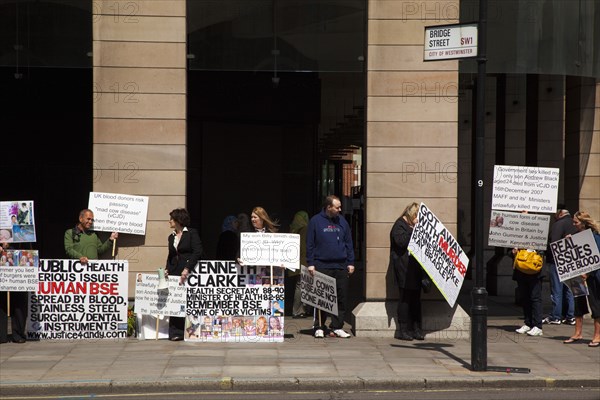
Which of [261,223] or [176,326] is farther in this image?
[261,223]

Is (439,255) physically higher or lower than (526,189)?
lower

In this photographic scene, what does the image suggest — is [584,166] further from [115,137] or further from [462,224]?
[462,224]

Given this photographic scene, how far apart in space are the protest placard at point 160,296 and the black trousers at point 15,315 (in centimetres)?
155

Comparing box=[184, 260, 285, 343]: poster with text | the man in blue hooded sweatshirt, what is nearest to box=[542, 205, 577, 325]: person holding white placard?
the man in blue hooded sweatshirt

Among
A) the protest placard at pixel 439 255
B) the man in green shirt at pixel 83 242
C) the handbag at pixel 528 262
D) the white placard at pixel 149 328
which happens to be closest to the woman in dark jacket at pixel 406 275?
the protest placard at pixel 439 255

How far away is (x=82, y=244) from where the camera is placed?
1313cm

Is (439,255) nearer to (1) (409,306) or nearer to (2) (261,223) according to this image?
(1) (409,306)

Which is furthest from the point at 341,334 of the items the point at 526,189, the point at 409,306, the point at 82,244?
the point at 82,244

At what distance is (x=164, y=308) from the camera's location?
12.9 metres

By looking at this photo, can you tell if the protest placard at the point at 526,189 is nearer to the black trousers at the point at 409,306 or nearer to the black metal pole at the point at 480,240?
the black trousers at the point at 409,306

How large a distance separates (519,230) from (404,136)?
2.20 m

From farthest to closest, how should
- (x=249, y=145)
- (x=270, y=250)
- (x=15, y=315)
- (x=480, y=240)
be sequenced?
(x=249, y=145) → (x=270, y=250) → (x=15, y=315) → (x=480, y=240)

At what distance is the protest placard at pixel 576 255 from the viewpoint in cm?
1285

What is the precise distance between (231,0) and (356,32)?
1.93 metres
